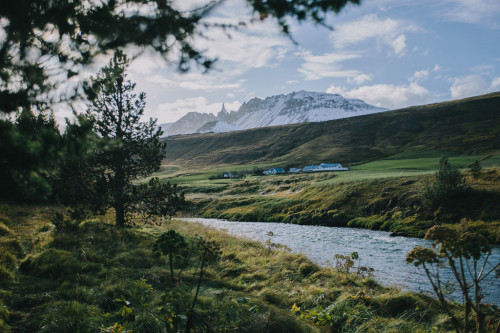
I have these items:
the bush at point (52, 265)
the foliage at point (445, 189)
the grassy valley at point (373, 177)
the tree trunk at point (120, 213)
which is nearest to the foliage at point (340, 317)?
the bush at point (52, 265)

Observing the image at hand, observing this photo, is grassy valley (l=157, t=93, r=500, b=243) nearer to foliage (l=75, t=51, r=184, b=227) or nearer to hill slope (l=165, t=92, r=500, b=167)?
hill slope (l=165, t=92, r=500, b=167)

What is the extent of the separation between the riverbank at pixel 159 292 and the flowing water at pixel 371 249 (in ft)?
8.81

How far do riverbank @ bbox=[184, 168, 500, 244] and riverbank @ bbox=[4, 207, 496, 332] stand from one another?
26.5 ft

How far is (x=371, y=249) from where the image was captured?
2266cm

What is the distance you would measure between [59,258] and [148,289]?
447 centimetres

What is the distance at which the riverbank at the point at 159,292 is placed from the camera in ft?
19.1

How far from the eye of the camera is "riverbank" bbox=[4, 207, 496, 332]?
5.82 metres

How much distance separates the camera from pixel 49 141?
3.16m

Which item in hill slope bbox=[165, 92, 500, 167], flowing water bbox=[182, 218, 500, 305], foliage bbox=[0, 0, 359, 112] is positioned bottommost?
flowing water bbox=[182, 218, 500, 305]

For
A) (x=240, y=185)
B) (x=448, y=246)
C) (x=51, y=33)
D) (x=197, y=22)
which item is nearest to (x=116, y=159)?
(x=51, y=33)

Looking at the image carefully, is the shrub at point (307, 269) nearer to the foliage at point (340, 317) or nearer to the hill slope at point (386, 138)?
the foliage at point (340, 317)

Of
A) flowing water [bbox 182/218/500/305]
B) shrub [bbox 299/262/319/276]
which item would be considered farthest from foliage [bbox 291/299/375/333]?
shrub [bbox 299/262/319/276]

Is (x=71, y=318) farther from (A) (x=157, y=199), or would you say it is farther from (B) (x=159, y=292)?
(A) (x=157, y=199)

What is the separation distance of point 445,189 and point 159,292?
1256 inches
